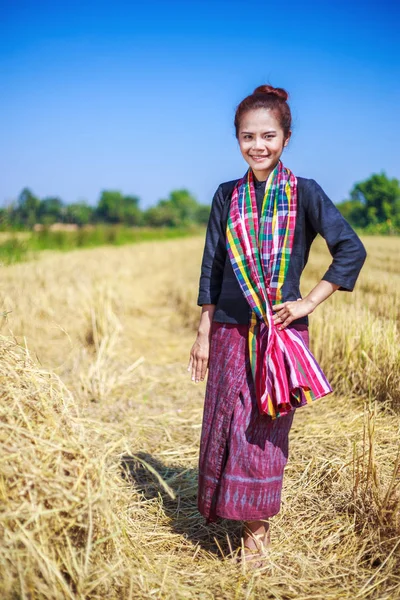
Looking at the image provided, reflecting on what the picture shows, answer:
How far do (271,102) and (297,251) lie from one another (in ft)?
1.81

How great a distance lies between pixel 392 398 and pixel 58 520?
250 cm

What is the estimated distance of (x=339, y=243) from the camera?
2.00 metres

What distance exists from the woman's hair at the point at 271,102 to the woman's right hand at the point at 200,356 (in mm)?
864

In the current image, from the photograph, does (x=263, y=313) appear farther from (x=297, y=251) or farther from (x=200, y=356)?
(x=200, y=356)

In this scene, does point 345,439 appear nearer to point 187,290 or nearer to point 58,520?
point 58,520

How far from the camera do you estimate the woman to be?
201 cm

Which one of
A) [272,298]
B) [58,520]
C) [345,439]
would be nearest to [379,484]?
[345,439]

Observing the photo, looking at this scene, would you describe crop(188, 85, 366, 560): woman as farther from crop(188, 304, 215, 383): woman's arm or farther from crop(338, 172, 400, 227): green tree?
crop(338, 172, 400, 227): green tree

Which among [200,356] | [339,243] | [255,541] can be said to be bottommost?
[255,541]

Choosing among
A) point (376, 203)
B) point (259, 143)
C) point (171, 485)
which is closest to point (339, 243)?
point (259, 143)

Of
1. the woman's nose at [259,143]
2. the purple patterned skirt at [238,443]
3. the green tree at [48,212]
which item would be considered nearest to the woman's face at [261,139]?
the woman's nose at [259,143]

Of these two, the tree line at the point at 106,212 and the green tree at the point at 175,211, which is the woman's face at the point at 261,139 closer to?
the tree line at the point at 106,212

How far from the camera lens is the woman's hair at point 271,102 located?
2.04 m

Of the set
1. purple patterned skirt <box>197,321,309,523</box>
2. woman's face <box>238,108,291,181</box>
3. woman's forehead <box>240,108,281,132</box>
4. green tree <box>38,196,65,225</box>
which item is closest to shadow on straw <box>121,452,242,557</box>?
purple patterned skirt <box>197,321,309,523</box>
